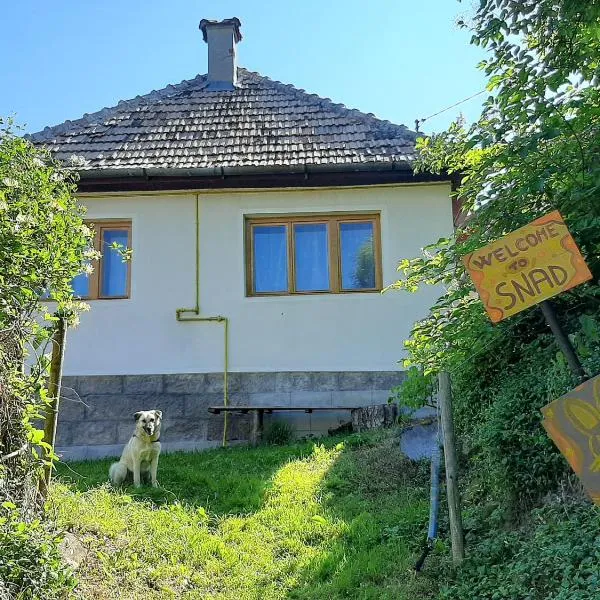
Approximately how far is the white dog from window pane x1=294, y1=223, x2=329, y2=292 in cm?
367

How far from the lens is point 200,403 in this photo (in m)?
9.55

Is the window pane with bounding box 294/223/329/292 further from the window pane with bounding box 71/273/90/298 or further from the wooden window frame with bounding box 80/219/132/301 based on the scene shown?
the window pane with bounding box 71/273/90/298

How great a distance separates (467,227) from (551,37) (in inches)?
60.3

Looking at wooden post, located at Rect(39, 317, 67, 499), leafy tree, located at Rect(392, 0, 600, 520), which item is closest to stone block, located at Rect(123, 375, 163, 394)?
wooden post, located at Rect(39, 317, 67, 499)

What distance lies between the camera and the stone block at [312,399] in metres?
9.48

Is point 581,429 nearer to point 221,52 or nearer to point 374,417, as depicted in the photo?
point 374,417

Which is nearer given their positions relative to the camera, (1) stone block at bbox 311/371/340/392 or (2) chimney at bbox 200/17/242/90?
(1) stone block at bbox 311/371/340/392

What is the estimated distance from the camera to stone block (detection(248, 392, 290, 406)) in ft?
31.1

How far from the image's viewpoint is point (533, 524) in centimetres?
441

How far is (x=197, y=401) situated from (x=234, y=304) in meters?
1.52

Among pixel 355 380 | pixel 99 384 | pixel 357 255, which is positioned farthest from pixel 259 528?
pixel 357 255

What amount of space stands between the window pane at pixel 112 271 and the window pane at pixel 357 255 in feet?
10.9

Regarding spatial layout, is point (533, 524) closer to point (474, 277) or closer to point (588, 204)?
point (474, 277)

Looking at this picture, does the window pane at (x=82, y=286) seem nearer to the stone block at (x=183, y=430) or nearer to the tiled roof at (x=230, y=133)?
the tiled roof at (x=230, y=133)
